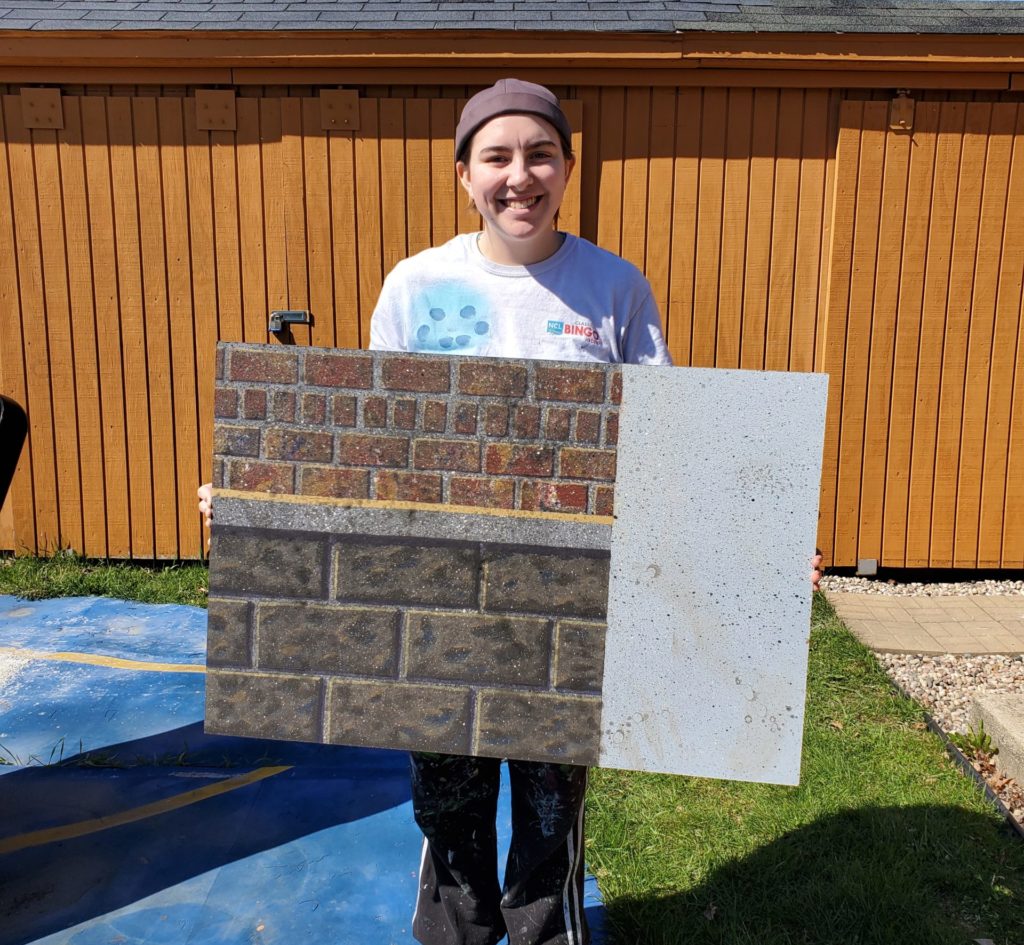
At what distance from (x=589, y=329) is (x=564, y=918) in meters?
1.20

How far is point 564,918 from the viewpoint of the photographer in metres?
1.91

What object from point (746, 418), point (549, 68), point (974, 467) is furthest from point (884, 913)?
point (549, 68)

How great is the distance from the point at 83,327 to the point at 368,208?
1.69 m

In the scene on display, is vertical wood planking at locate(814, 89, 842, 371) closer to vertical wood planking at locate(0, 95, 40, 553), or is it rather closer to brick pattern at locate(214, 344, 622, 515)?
brick pattern at locate(214, 344, 622, 515)

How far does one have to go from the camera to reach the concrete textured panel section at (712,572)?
1524mm

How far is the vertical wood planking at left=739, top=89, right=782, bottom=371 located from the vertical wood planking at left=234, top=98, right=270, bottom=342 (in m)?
2.58

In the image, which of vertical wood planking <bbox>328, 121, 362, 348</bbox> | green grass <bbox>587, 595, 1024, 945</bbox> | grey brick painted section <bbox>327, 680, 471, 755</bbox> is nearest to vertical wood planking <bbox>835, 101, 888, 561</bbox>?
green grass <bbox>587, 595, 1024, 945</bbox>

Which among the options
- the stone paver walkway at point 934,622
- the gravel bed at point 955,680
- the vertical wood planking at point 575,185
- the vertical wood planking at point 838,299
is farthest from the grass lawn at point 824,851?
the vertical wood planking at point 575,185

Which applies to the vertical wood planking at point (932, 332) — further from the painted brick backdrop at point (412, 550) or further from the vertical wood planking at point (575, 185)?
the painted brick backdrop at point (412, 550)

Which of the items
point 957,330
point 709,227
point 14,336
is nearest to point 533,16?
point 709,227

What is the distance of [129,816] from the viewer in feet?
9.22

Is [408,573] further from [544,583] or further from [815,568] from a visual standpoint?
[815,568]

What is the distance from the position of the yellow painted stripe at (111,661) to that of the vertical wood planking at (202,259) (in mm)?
1400

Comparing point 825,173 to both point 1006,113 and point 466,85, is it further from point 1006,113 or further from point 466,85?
point 466,85
